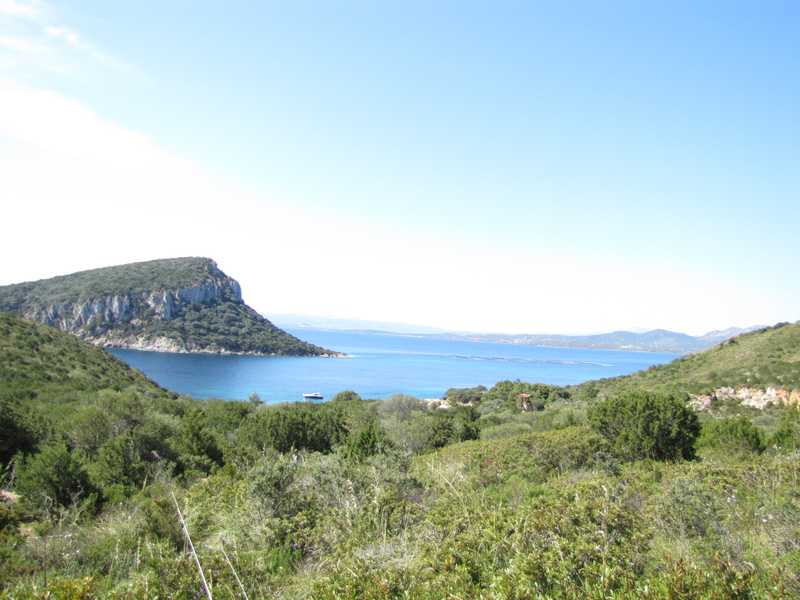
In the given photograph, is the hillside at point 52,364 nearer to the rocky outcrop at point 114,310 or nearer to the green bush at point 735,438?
the green bush at point 735,438

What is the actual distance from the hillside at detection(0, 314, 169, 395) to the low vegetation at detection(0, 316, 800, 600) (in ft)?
56.4

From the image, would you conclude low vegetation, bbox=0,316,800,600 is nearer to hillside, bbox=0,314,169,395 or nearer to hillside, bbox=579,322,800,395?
hillside, bbox=0,314,169,395

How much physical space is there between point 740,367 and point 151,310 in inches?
4843

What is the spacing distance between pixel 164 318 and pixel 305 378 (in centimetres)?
5623

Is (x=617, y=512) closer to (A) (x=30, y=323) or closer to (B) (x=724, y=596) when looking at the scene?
(B) (x=724, y=596)

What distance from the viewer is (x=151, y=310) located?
373 ft

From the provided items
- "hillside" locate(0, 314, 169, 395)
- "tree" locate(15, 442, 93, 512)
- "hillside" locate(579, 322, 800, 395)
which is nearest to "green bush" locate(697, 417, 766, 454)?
"hillside" locate(579, 322, 800, 395)

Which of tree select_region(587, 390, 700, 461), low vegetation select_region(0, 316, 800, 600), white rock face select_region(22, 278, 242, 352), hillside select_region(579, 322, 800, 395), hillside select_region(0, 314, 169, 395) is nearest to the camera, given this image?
low vegetation select_region(0, 316, 800, 600)

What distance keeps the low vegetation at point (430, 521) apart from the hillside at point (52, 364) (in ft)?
56.4

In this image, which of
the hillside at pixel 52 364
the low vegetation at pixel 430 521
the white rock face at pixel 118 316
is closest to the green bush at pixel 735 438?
the low vegetation at pixel 430 521

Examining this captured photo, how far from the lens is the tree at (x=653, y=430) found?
43.5ft

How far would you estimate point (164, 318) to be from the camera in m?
114

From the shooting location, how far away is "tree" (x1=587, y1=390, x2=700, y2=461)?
13250 mm

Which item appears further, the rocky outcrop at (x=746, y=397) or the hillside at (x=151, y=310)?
the hillside at (x=151, y=310)
